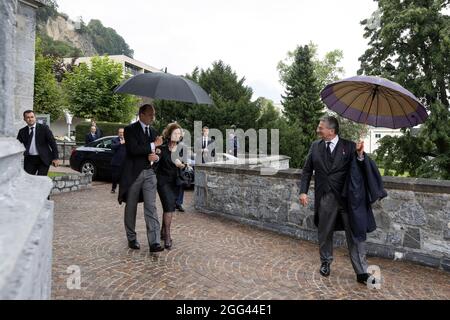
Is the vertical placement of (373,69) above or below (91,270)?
above

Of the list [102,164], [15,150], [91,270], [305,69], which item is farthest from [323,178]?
[305,69]

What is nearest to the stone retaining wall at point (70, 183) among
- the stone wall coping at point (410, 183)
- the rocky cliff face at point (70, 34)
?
the stone wall coping at point (410, 183)

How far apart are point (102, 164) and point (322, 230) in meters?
10.4

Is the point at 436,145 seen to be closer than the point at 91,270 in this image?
No

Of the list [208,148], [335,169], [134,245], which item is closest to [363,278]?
[335,169]

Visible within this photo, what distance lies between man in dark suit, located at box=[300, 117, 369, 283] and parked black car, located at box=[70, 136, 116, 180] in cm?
1014

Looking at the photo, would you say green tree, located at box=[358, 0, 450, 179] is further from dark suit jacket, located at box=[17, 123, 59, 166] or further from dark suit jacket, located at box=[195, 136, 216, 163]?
dark suit jacket, located at box=[17, 123, 59, 166]

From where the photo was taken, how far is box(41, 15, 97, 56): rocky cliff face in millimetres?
103312

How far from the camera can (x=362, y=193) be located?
4.44 m

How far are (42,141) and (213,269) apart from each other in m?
4.78

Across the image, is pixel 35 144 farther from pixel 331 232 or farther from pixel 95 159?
pixel 95 159

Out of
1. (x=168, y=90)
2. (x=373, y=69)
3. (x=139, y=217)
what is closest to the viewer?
(x=168, y=90)

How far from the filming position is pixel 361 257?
14.7ft
